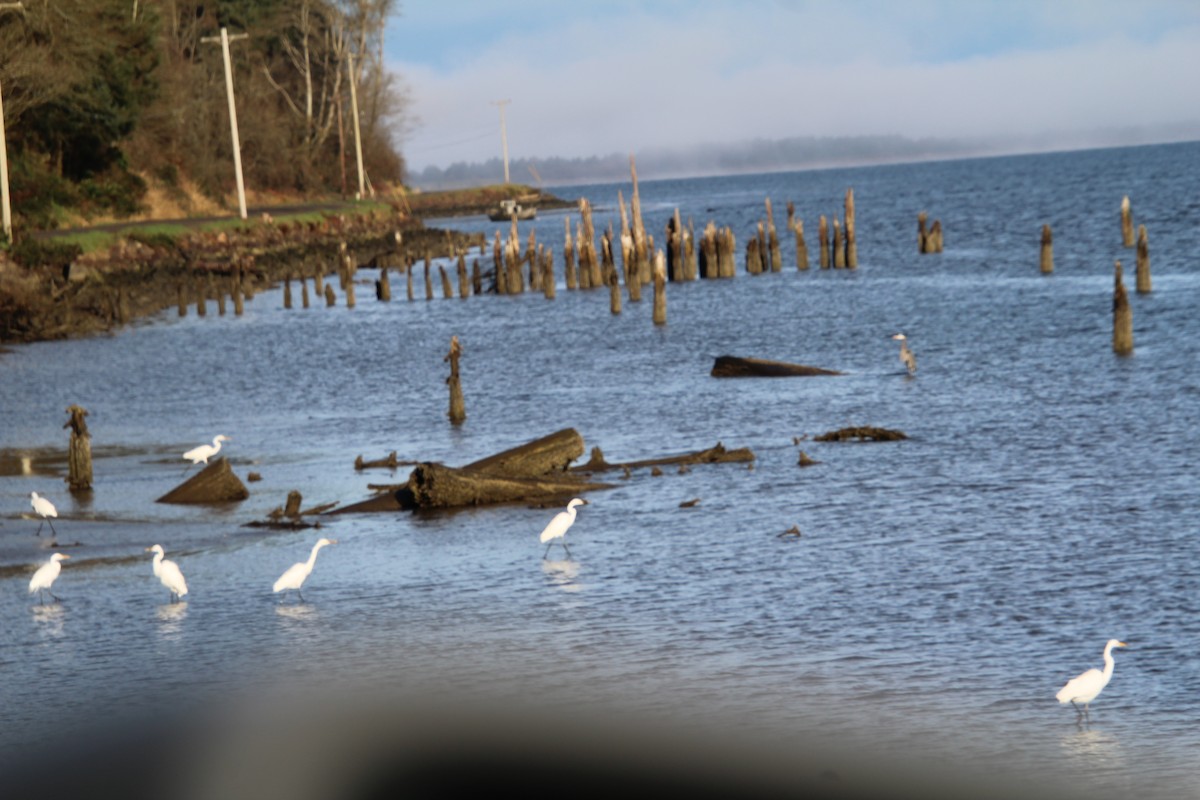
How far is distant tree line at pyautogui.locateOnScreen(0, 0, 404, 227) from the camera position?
5703 centimetres

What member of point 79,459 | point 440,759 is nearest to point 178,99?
point 79,459

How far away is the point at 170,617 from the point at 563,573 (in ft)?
11.8

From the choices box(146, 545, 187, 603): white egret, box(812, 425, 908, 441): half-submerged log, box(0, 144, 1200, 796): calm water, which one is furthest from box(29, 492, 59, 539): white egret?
box(812, 425, 908, 441): half-submerged log

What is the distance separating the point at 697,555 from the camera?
1560cm

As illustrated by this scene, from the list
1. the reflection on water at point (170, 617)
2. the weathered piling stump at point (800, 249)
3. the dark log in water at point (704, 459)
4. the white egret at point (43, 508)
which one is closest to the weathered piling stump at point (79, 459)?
the white egret at point (43, 508)

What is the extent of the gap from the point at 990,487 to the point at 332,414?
13.3 m

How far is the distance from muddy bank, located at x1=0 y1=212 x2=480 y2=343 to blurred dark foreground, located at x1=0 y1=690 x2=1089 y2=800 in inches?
1332

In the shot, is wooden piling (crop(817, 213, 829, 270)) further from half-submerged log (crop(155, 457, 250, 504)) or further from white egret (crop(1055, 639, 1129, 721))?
white egret (crop(1055, 639, 1129, 721))

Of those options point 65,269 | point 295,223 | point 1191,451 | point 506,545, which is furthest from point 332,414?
point 295,223

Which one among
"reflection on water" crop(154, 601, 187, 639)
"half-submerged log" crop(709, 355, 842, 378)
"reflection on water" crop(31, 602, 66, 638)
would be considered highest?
"reflection on water" crop(31, 602, 66, 638)

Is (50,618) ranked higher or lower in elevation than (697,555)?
higher

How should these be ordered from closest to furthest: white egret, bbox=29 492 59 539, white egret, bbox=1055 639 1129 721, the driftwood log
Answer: white egret, bbox=1055 639 1129 721 → white egret, bbox=29 492 59 539 → the driftwood log

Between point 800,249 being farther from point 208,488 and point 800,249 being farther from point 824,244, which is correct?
point 208,488

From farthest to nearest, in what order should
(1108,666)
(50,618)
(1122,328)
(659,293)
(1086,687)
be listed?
(659,293), (1122,328), (50,618), (1108,666), (1086,687)
